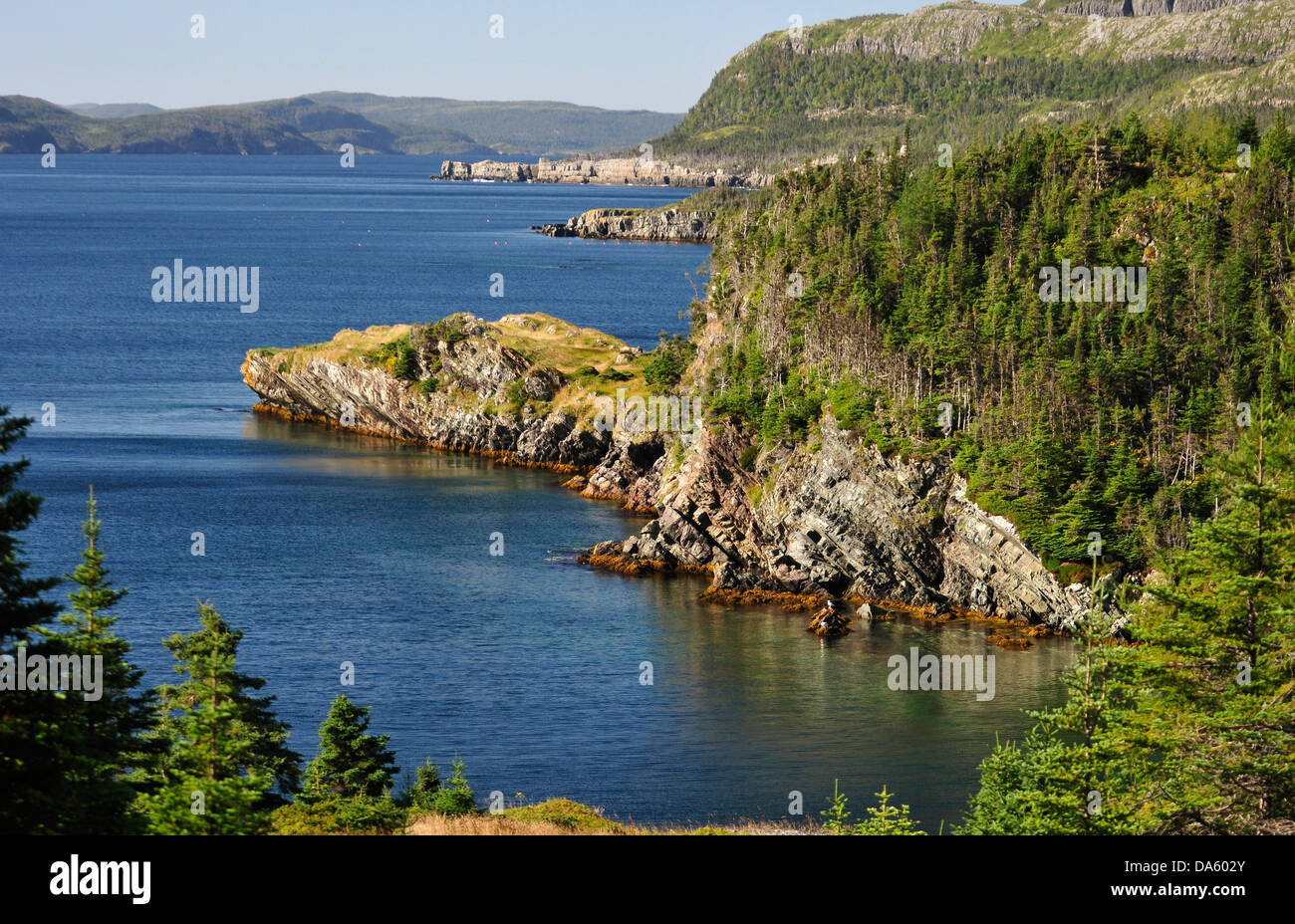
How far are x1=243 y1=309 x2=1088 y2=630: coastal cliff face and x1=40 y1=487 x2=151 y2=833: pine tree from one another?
149 ft

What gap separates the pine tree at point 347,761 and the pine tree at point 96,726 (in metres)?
8.20

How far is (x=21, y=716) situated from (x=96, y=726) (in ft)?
28.1

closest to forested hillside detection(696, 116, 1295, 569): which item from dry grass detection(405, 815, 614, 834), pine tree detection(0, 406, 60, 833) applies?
dry grass detection(405, 815, 614, 834)

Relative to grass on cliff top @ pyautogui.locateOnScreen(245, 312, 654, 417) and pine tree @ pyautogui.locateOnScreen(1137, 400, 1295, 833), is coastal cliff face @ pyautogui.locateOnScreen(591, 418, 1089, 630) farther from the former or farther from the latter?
pine tree @ pyautogui.locateOnScreen(1137, 400, 1295, 833)

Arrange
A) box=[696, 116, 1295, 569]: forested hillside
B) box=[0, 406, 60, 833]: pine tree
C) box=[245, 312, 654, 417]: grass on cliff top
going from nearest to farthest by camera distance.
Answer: box=[0, 406, 60, 833]: pine tree
box=[696, 116, 1295, 569]: forested hillside
box=[245, 312, 654, 417]: grass on cliff top

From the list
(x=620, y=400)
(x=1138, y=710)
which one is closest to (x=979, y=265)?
(x=620, y=400)

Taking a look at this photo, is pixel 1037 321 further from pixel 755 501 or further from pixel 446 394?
pixel 446 394

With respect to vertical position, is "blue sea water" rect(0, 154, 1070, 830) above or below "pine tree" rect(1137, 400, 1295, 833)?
below

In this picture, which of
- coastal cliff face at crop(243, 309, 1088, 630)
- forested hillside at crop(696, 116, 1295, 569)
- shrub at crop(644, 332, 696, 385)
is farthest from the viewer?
shrub at crop(644, 332, 696, 385)

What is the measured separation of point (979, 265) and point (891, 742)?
52.2 metres

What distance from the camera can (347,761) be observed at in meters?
48.0

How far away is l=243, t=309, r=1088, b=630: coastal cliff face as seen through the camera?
267 feet

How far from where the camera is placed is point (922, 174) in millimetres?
115812
